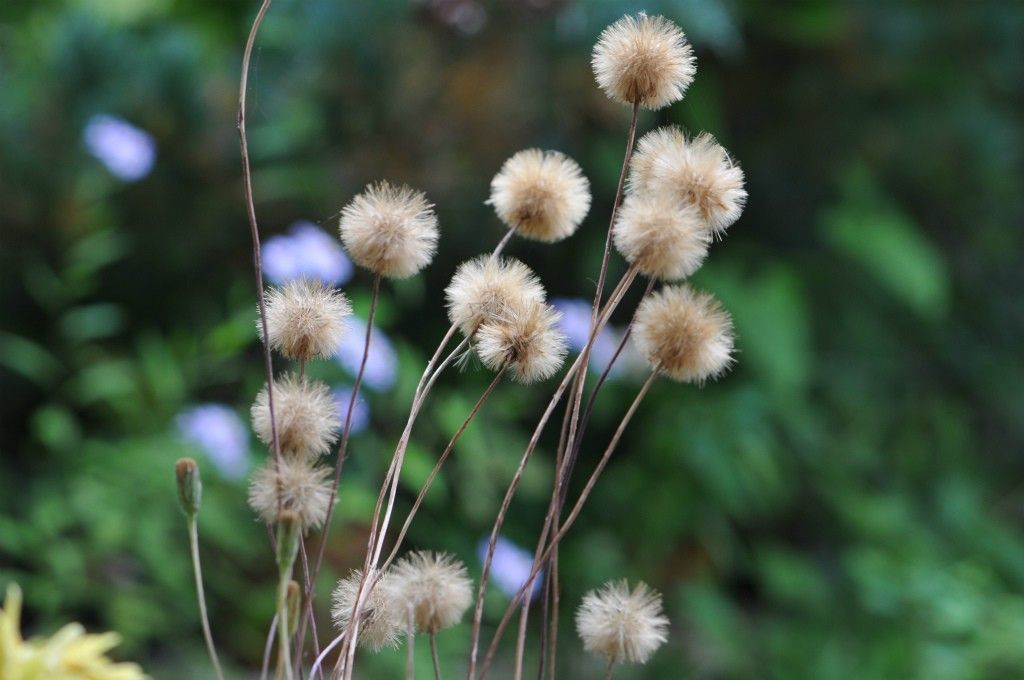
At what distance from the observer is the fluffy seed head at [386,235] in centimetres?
52

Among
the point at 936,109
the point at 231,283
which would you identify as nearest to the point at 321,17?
the point at 231,283

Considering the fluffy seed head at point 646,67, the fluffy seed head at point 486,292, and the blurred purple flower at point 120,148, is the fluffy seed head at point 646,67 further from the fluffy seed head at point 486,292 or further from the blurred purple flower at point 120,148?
the blurred purple flower at point 120,148

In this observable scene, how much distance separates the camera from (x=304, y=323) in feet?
1.67

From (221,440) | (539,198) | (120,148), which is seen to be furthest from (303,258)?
(539,198)

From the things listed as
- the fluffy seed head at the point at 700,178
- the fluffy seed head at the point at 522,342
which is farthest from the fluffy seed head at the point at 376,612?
the fluffy seed head at the point at 700,178

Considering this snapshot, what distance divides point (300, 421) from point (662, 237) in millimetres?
184

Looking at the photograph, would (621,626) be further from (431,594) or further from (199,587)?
(199,587)

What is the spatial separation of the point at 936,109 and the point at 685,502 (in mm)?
1357

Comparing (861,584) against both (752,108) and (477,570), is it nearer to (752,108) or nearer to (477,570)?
(477,570)

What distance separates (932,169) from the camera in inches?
116

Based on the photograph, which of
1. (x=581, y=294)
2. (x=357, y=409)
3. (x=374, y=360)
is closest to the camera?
(x=357, y=409)

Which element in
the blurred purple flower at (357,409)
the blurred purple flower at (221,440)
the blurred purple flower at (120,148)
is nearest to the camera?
the blurred purple flower at (357,409)

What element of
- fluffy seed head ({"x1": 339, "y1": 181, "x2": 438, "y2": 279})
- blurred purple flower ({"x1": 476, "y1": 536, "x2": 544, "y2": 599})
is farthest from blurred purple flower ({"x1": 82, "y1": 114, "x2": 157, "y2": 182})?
fluffy seed head ({"x1": 339, "y1": 181, "x2": 438, "y2": 279})

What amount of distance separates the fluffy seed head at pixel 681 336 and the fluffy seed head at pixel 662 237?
0.07 feet
